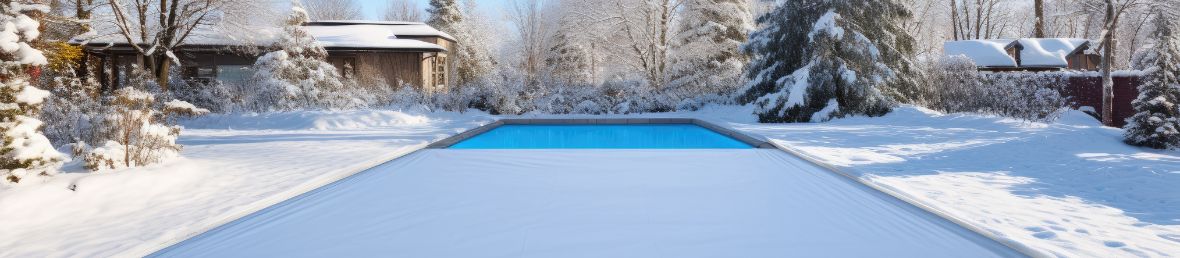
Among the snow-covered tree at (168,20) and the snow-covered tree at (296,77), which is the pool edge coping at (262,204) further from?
the snow-covered tree at (168,20)

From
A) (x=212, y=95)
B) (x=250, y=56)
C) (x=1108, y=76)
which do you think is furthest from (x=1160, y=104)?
(x=250, y=56)

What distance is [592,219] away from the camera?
4.64m

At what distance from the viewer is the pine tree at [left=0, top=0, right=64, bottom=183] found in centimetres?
491

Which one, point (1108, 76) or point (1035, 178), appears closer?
point (1035, 178)

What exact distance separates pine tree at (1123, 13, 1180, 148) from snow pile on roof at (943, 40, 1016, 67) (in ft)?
85.4

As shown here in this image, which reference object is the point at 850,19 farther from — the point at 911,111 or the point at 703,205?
the point at 703,205

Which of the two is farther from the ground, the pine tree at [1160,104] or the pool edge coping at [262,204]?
the pine tree at [1160,104]

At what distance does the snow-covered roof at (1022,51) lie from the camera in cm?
3231

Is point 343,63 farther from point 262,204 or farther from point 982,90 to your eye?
point 982,90

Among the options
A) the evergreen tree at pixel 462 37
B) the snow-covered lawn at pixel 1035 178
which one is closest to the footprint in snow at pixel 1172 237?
the snow-covered lawn at pixel 1035 178

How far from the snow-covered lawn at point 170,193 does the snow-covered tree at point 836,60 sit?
8340 millimetres

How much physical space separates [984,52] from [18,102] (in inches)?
1441

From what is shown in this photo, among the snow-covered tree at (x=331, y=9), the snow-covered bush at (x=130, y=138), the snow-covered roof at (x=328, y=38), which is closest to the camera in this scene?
the snow-covered bush at (x=130, y=138)

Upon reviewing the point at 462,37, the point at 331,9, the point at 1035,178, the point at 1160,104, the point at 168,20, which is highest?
the point at 331,9
